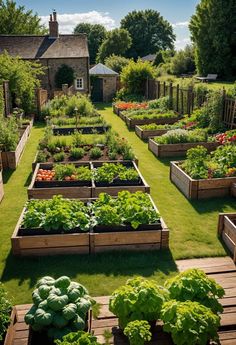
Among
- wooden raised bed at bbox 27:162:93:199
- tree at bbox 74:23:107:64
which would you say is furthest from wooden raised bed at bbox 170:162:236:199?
tree at bbox 74:23:107:64

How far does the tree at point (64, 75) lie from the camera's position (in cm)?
2975

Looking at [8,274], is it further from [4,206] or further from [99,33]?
[99,33]

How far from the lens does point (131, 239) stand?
21.1 ft

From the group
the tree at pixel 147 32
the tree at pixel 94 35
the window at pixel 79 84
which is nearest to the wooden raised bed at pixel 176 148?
the window at pixel 79 84

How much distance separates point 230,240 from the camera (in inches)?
257

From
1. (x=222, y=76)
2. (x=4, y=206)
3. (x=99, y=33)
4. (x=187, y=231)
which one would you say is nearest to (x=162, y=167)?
(x=187, y=231)

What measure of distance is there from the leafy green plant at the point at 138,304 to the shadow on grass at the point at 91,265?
5.34 feet

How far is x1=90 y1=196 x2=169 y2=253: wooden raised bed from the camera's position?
6367 mm

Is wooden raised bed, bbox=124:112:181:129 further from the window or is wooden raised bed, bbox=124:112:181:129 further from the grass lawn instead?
the window

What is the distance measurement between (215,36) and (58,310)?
118ft

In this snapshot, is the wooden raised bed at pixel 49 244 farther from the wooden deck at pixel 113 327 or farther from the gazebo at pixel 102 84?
the gazebo at pixel 102 84

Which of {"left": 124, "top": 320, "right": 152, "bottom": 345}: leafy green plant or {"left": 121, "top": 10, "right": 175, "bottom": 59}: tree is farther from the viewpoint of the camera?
{"left": 121, "top": 10, "right": 175, "bottom": 59}: tree

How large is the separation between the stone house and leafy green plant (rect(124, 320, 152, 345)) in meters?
28.1

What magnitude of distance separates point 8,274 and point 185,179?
512 cm
